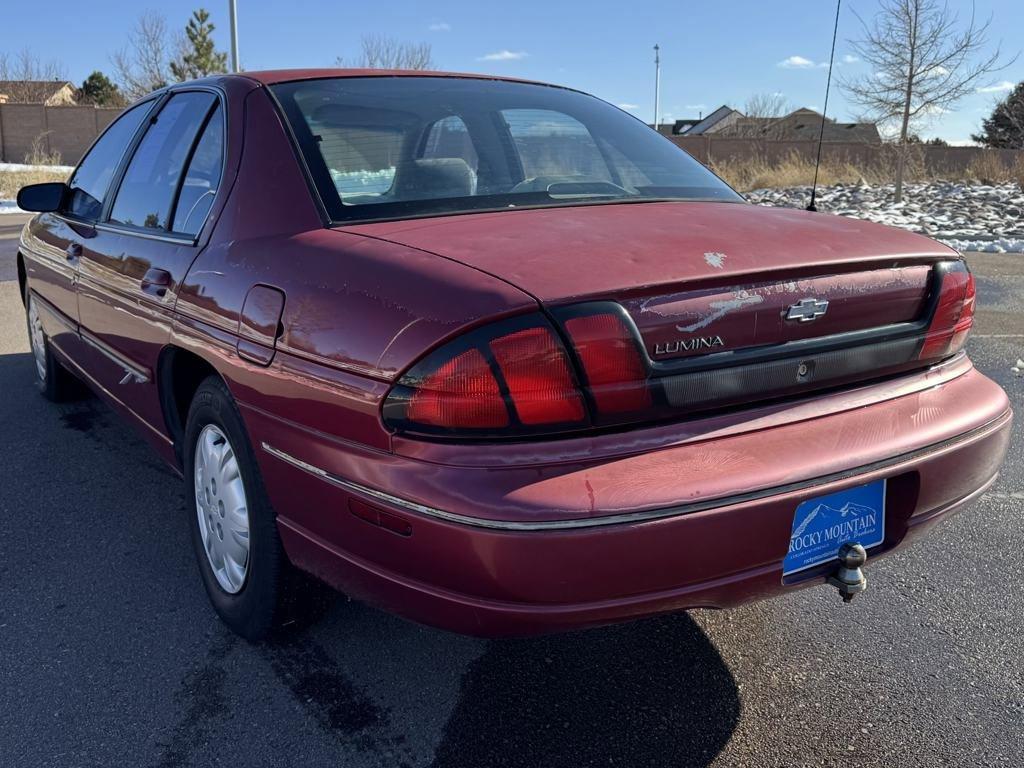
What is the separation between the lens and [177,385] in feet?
9.55

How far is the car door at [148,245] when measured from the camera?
2781 mm

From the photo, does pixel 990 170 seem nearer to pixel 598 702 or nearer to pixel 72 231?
pixel 72 231

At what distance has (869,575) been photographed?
3.05 metres

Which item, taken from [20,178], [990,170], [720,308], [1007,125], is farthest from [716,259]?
[1007,125]

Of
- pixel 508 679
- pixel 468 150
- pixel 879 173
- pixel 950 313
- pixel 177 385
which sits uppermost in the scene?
pixel 879 173

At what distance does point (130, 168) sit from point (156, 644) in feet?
6.34

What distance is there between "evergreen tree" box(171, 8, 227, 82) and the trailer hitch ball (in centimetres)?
4242

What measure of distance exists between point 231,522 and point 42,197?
2.38 meters

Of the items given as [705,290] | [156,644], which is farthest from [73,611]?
[705,290]

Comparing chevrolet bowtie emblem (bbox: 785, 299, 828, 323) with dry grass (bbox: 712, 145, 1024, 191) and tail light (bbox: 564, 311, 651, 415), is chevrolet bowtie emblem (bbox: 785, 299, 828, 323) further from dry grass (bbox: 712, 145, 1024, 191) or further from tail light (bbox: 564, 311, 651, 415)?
dry grass (bbox: 712, 145, 1024, 191)

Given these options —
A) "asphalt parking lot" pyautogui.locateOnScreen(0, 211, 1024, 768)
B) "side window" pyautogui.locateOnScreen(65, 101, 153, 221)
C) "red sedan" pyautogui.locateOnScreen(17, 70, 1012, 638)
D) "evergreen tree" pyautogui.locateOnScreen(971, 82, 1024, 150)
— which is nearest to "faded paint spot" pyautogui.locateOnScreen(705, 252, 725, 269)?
"red sedan" pyautogui.locateOnScreen(17, 70, 1012, 638)

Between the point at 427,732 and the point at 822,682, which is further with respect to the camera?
the point at 822,682

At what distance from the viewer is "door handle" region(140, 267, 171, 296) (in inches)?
108

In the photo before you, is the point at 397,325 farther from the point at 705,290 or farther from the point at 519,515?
the point at 705,290
